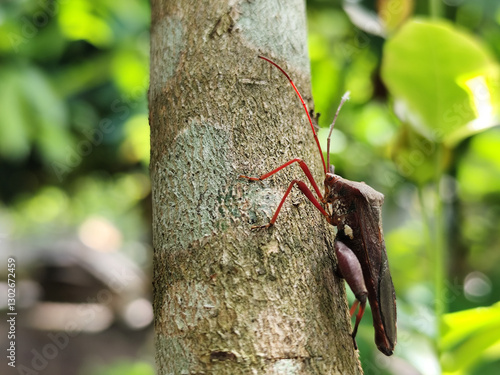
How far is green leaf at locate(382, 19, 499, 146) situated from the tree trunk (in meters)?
1.37

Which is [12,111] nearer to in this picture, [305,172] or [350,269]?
[305,172]

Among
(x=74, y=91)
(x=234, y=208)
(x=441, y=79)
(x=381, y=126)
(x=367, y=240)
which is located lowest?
(x=234, y=208)

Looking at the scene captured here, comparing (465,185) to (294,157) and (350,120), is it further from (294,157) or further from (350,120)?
(294,157)

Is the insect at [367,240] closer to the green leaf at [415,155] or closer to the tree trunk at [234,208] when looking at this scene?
the tree trunk at [234,208]

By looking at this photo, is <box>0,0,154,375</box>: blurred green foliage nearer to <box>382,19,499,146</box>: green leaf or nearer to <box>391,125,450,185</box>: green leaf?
<box>391,125,450,185</box>: green leaf

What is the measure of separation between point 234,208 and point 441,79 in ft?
6.59

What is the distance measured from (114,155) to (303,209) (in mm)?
4924

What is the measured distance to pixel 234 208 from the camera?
1.44 metres

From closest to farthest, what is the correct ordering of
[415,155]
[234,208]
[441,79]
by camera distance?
[234,208]
[441,79]
[415,155]

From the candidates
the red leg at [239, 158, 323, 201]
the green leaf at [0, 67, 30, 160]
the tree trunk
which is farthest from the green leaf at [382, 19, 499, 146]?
the green leaf at [0, 67, 30, 160]

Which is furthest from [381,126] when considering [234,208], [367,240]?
[234,208]

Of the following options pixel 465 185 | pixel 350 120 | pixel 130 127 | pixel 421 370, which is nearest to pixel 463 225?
pixel 465 185

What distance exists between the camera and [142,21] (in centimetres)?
483

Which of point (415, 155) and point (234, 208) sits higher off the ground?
point (415, 155)
